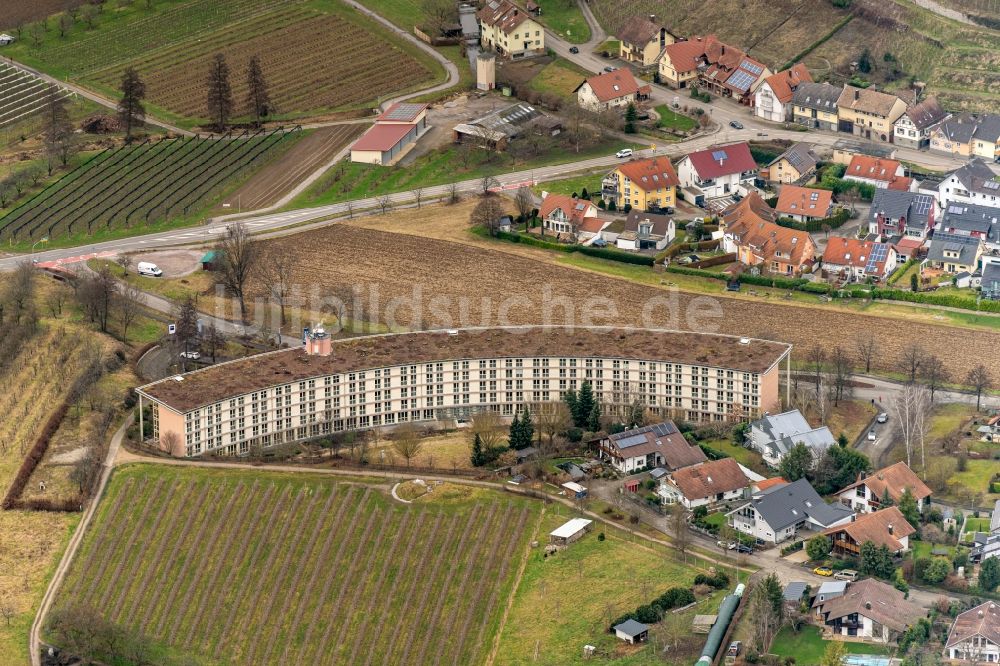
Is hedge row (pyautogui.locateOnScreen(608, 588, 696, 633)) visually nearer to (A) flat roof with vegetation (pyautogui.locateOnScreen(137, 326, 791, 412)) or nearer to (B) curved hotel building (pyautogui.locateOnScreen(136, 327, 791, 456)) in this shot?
(B) curved hotel building (pyautogui.locateOnScreen(136, 327, 791, 456))

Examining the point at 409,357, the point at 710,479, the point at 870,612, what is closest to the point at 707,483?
the point at 710,479

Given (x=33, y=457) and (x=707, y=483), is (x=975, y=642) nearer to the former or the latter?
(x=707, y=483)

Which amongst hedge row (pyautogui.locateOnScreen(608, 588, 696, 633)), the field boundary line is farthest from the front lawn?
the field boundary line

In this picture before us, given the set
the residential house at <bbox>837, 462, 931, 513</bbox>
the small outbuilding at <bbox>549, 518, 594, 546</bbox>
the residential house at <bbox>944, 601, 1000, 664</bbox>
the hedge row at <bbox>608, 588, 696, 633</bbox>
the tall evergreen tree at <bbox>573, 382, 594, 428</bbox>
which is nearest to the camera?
the residential house at <bbox>944, 601, 1000, 664</bbox>

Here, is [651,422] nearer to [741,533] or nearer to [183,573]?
[741,533]

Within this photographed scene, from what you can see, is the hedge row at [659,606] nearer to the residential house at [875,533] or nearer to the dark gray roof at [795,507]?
the dark gray roof at [795,507]

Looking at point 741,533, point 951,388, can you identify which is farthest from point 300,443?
point 951,388
